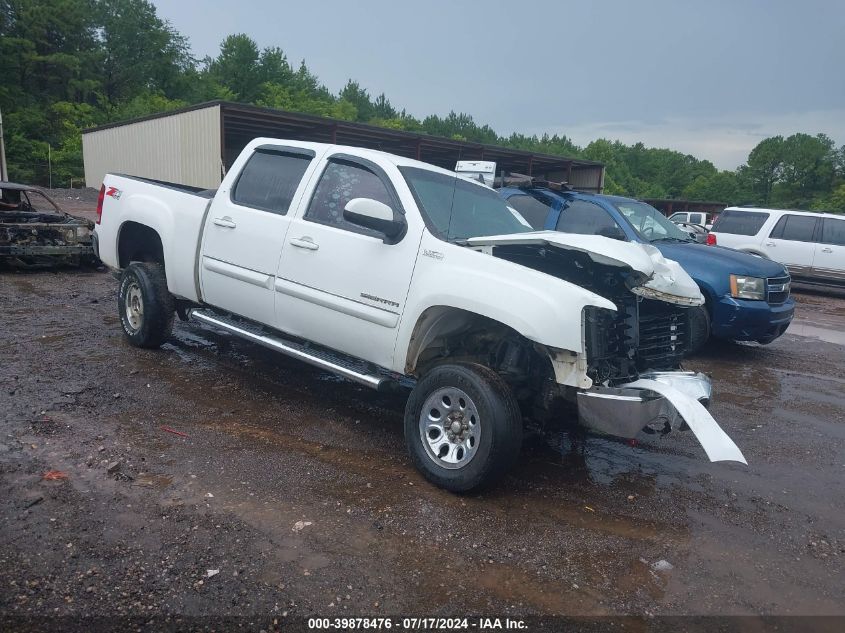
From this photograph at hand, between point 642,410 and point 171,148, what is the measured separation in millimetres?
20133

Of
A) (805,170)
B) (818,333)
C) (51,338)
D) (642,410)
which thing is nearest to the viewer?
(642,410)

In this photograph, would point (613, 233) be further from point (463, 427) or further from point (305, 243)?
point (463, 427)

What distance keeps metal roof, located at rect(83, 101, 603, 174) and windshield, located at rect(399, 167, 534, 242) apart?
13.8m

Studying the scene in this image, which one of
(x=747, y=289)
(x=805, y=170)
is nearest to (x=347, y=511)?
(x=747, y=289)

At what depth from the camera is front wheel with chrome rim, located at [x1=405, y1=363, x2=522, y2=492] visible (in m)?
3.71

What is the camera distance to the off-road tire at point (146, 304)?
241 inches

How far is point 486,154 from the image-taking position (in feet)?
80.4

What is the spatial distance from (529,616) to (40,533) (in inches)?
93.8

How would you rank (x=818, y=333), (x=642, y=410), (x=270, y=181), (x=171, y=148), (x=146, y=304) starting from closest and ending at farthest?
(x=642, y=410) → (x=270, y=181) → (x=146, y=304) → (x=818, y=333) → (x=171, y=148)

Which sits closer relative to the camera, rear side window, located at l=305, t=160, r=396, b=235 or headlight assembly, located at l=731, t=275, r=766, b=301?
rear side window, located at l=305, t=160, r=396, b=235

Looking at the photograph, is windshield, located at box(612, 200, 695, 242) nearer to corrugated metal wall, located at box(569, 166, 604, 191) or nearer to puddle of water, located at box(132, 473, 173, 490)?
puddle of water, located at box(132, 473, 173, 490)

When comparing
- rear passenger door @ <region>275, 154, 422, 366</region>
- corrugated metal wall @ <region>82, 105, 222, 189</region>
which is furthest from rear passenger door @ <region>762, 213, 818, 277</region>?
corrugated metal wall @ <region>82, 105, 222, 189</region>

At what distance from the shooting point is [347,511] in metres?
3.62

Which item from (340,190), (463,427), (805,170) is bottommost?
(463,427)
